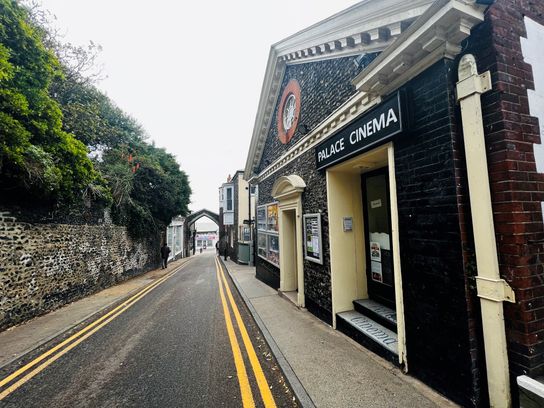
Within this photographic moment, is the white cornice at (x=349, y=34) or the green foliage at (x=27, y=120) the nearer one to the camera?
the white cornice at (x=349, y=34)

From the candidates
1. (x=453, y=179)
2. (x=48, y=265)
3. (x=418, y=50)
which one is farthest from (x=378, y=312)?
(x=48, y=265)

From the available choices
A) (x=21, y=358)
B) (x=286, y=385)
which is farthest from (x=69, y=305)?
(x=286, y=385)

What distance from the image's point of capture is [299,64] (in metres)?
7.46

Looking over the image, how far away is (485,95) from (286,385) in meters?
4.35

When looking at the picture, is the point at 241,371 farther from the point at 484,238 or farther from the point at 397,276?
the point at 484,238

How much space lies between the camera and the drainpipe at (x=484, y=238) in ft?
7.60

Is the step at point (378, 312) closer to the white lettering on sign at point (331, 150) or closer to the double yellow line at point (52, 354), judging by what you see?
the white lettering on sign at point (331, 150)

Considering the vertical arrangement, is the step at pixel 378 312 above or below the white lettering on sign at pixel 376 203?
below

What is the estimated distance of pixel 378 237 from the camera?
4895 millimetres

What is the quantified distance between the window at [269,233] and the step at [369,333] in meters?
4.11

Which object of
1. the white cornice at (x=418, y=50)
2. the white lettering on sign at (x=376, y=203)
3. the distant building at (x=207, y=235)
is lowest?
the distant building at (x=207, y=235)

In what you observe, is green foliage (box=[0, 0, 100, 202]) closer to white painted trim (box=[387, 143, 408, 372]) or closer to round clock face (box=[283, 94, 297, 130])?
round clock face (box=[283, 94, 297, 130])

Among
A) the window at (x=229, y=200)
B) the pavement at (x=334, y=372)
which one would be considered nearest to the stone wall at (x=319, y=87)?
the pavement at (x=334, y=372)

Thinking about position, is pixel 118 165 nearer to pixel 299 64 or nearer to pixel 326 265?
pixel 299 64
